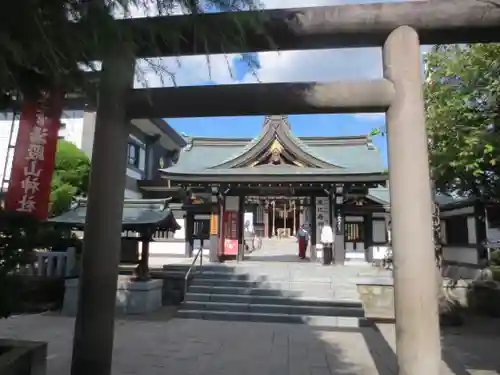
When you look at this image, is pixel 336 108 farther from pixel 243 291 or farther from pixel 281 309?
pixel 243 291

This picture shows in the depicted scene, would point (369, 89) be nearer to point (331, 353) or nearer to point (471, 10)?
point (471, 10)

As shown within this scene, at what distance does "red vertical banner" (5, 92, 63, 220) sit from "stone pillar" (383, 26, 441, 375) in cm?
318

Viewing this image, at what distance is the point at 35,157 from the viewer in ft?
15.6

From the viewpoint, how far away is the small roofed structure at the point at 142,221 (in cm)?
1194

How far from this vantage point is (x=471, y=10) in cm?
413

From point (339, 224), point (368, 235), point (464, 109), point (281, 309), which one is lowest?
point (281, 309)

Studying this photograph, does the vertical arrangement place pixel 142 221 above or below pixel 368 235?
below

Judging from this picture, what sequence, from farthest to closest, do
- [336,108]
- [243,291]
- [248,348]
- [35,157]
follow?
[243,291]
[248,348]
[35,157]
[336,108]

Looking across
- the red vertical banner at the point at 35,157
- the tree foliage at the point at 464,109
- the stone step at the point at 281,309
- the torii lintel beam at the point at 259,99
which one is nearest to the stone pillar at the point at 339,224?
the stone step at the point at 281,309

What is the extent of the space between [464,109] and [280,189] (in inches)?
400

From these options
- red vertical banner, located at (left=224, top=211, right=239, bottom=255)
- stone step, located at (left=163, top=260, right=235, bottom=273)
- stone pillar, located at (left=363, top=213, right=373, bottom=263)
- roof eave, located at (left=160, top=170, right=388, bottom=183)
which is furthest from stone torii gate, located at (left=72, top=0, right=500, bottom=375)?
stone pillar, located at (left=363, top=213, right=373, bottom=263)

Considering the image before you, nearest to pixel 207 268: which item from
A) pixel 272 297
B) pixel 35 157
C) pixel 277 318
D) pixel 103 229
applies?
pixel 272 297

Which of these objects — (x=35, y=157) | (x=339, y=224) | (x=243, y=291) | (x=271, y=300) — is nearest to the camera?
(x=35, y=157)

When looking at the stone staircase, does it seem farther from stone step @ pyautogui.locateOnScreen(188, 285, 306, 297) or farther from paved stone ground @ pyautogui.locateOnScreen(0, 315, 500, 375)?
paved stone ground @ pyautogui.locateOnScreen(0, 315, 500, 375)
